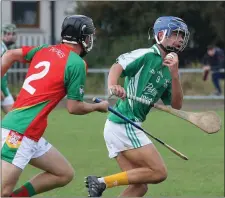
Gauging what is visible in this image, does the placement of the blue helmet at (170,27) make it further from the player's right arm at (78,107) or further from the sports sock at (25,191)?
the sports sock at (25,191)

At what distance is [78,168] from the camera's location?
457 inches

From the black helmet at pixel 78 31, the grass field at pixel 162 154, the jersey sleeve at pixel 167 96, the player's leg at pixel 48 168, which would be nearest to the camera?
the black helmet at pixel 78 31

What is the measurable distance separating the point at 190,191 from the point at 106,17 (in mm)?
21261

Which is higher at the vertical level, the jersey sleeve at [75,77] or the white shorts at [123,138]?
the jersey sleeve at [75,77]

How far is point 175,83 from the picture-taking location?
25.1 feet

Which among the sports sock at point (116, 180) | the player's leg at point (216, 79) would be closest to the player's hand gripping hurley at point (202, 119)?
the sports sock at point (116, 180)

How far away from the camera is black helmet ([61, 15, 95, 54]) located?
6.99 metres

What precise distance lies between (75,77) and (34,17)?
1013 inches

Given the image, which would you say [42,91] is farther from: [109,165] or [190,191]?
[109,165]

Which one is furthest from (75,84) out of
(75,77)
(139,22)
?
(139,22)

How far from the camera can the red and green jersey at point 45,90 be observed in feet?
22.1

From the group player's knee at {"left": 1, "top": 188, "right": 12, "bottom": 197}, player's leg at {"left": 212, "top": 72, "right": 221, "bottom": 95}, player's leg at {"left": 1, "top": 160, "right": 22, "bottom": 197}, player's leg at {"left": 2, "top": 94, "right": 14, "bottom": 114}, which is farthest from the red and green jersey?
player's leg at {"left": 212, "top": 72, "right": 221, "bottom": 95}

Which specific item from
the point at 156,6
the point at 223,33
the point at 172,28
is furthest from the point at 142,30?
the point at 172,28

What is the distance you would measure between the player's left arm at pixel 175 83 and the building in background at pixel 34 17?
22283mm
